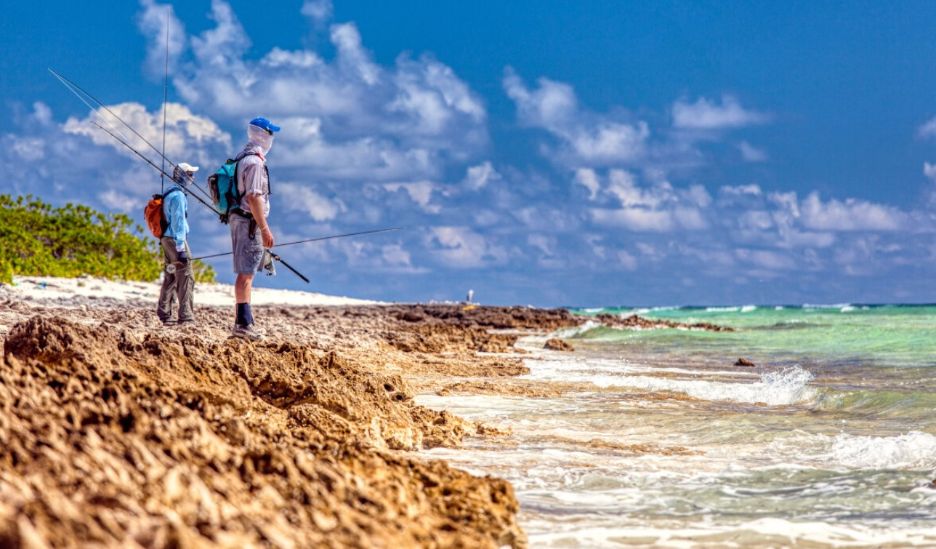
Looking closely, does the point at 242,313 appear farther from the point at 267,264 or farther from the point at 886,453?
the point at 886,453

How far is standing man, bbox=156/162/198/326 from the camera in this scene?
1178cm

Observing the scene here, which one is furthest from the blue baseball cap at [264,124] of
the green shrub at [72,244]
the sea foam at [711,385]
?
the green shrub at [72,244]

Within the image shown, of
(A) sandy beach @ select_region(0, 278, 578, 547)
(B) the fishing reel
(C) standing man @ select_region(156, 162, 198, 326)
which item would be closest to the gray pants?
(C) standing man @ select_region(156, 162, 198, 326)

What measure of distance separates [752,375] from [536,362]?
280 centimetres

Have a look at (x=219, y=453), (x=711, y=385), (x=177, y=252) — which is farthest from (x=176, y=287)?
(x=219, y=453)

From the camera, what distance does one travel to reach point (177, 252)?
11969 millimetres

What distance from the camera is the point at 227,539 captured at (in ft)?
7.54

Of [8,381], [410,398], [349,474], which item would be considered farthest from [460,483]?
[410,398]

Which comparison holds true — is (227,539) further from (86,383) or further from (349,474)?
(86,383)

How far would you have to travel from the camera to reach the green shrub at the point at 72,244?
23.9 m

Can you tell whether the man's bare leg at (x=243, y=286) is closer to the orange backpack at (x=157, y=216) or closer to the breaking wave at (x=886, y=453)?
the orange backpack at (x=157, y=216)

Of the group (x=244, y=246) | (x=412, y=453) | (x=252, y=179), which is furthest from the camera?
(x=244, y=246)

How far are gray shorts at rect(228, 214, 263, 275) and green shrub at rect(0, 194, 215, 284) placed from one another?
14911 millimetres

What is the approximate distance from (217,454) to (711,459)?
3.36m
